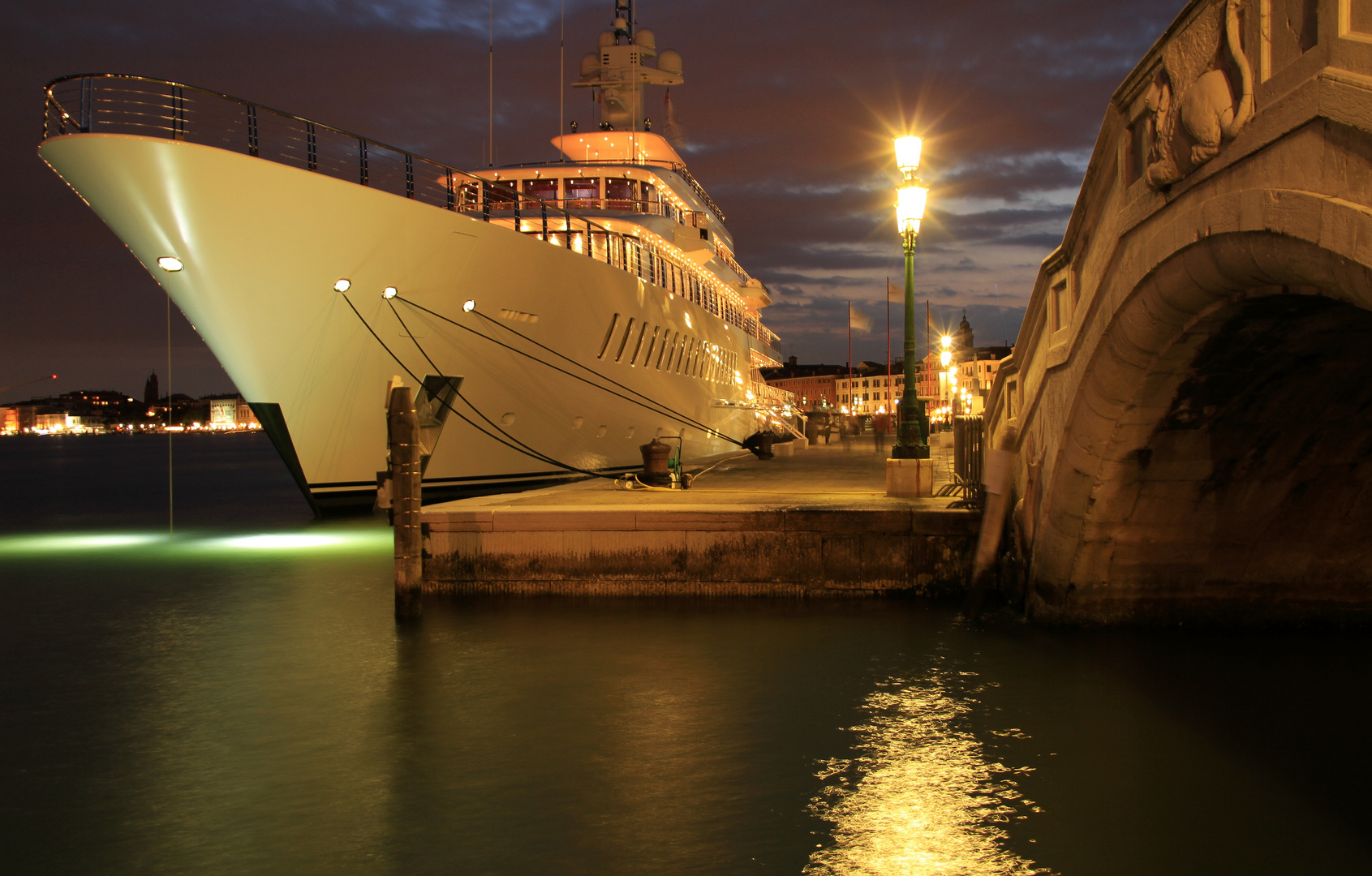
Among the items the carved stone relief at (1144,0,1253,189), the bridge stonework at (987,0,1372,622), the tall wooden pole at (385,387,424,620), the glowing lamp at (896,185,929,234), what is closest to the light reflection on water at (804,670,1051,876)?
the bridge stonework at (987,0,1372,622)

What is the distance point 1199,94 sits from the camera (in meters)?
4.67

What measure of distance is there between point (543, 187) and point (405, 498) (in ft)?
50.3

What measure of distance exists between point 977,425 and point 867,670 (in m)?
A: 4.78

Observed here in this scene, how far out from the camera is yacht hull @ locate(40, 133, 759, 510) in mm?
12977

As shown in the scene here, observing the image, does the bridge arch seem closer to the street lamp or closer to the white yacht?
the street lamp

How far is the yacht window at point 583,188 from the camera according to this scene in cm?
2384

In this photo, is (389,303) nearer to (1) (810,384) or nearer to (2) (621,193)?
(2) (621,193)

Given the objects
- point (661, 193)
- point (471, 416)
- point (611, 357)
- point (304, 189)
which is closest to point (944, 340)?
point (661, 193)

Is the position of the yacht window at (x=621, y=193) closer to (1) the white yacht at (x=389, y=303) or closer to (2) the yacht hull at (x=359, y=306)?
(1) the white yacht at (x=389, y=303)

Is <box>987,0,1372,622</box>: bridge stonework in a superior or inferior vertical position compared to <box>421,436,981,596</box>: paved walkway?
superior

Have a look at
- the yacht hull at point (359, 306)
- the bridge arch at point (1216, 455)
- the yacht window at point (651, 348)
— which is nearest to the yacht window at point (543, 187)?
the yacht window at point (651, 348)

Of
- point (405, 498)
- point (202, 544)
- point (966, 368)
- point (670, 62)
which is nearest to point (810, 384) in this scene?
point (966, 368)

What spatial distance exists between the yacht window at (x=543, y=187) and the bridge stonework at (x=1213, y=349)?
15.6 meters

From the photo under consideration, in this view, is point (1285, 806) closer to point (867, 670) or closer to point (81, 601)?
point (867, 670)
